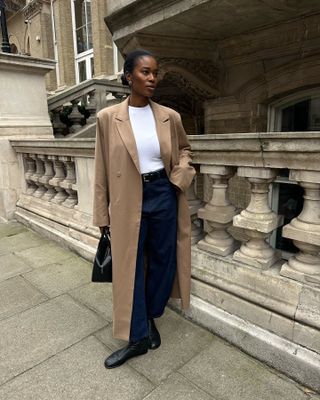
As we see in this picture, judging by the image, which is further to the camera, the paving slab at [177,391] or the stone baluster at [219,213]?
the stone baluster at [219,213]

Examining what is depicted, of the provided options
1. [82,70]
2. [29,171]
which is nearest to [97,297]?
[29,171]

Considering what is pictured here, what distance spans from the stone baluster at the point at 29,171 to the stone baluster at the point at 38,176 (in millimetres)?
118

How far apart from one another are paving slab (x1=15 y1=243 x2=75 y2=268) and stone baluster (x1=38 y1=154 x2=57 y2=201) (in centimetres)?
76

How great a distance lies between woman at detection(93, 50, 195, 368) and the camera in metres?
1.95

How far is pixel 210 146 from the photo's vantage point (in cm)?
219

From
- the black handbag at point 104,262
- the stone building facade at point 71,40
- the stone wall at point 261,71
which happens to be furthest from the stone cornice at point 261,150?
the stone building facade at point 71,40

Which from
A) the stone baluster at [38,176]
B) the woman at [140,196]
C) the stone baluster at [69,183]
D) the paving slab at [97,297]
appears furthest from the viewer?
the stone baluster at [38,176]

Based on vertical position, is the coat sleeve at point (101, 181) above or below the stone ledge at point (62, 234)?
above

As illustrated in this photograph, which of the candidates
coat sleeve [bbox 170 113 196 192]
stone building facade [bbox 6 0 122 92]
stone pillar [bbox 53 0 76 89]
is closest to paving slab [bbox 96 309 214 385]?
coat sleeve [bbox 170 113 196 192]

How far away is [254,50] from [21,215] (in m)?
4.52

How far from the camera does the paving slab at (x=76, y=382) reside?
185 centimetres

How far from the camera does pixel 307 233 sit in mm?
1881

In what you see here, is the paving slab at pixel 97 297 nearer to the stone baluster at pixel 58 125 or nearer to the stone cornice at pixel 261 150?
the stone cornice at pixel 261 150

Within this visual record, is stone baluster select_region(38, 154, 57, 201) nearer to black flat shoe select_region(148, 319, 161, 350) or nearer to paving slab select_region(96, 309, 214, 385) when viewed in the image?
paving slab select_region(96, 309, 214, 385)
